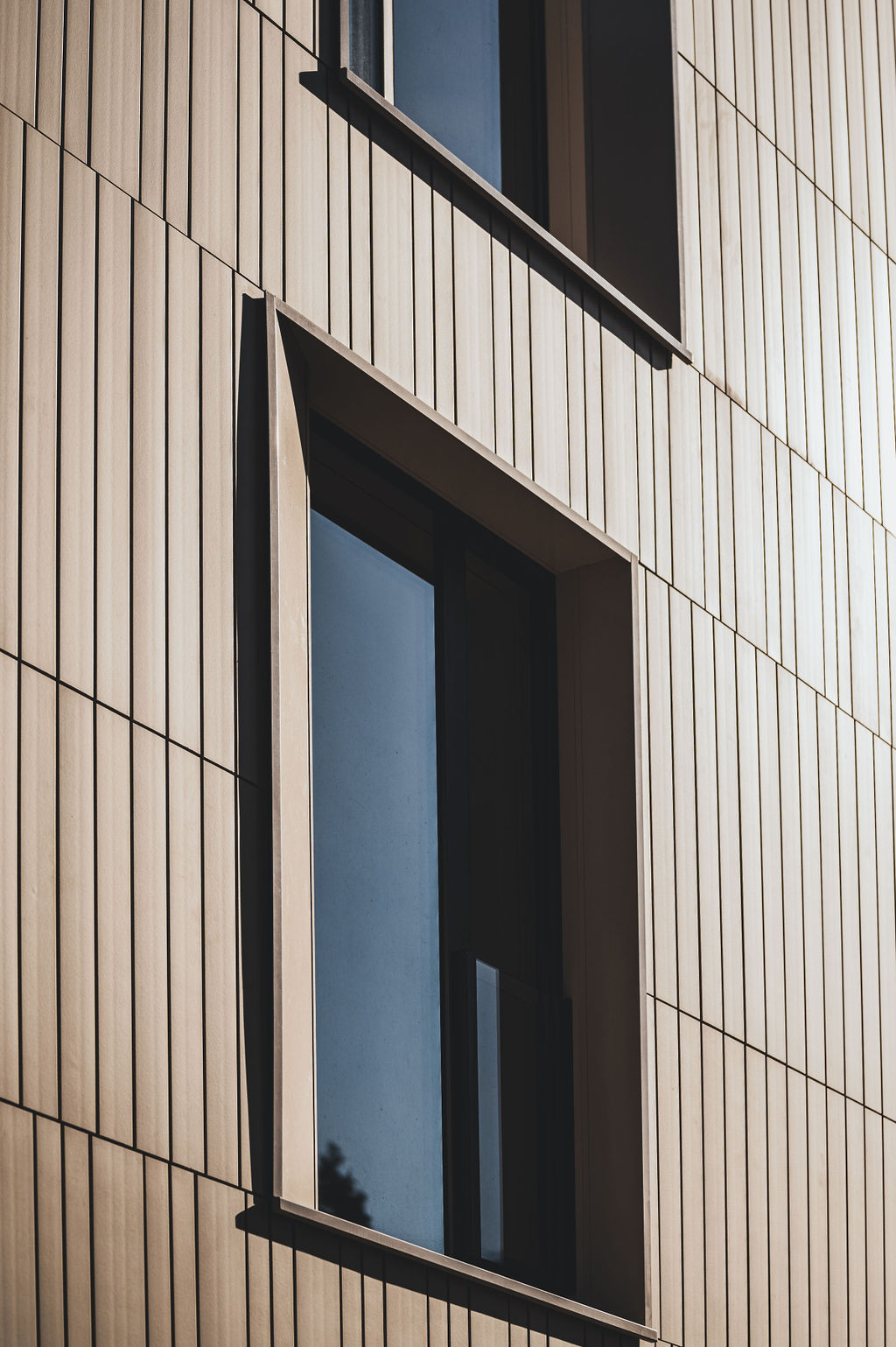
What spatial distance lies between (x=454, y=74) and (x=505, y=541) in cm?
220

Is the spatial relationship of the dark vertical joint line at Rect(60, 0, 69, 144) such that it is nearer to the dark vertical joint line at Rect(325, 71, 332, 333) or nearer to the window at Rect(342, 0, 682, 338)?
the dark vertical joint line at Rect(325, 71, 332, 333)

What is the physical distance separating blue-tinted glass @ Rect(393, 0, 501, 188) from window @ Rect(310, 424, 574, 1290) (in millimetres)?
1752

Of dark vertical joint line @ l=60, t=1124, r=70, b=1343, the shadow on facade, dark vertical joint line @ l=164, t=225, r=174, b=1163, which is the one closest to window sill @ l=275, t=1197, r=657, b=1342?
dark vertical joint line @ l=164, t=225, r=174, b=1163

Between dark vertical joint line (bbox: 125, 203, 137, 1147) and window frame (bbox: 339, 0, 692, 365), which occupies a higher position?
window frame (bbox: 339, 0, 692, 365)

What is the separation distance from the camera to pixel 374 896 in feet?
19.7

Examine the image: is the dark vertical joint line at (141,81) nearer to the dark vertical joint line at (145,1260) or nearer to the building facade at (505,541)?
the building facade at (505,541)

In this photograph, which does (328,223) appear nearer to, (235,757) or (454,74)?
(454,74)

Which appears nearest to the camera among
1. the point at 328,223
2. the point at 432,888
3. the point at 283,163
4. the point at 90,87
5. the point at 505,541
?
the point at 90,87

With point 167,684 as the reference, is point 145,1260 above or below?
below

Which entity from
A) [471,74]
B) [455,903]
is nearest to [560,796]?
[455,903]

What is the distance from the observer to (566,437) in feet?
22.1

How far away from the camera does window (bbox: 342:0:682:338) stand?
7.37m

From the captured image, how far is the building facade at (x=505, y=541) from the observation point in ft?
15.2

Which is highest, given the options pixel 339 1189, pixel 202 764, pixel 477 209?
pixel 477 209
